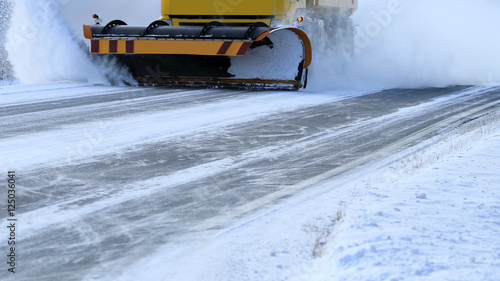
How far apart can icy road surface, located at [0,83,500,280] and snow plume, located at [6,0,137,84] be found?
4.91ft

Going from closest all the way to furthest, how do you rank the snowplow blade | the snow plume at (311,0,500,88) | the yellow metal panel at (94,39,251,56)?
the yellow metal panel at (94,39,251,56) < the snowplow blade < the snow plume at (311,0,500,88)

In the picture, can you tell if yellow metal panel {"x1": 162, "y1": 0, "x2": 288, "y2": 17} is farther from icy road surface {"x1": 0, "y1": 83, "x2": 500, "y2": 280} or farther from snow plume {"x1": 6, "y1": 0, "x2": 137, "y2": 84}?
icy road surface {"x1": 0, "y1": 83, "x2": 500, "y2": 280}

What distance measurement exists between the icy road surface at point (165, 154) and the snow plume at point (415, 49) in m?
2.25

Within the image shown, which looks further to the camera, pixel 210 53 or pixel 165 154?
pixel 210 53

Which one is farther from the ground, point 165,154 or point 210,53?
point 210,53

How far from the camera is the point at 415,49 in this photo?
14.2 meters

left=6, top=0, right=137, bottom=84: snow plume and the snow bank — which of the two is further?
left=6, top=0, right=137, bottom=84: snow plume

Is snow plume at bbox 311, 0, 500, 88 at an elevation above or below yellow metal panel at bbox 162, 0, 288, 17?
below

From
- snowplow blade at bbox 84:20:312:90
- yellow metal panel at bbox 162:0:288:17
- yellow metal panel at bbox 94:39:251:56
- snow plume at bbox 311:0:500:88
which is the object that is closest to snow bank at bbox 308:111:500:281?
yellow metal panel at bbox 94:39:251:56

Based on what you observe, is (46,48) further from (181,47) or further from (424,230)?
(424,230)

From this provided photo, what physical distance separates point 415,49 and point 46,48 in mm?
7096

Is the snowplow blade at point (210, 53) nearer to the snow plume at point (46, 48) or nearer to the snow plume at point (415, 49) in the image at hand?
the snow plume at point (46, 48)

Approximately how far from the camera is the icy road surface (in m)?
3.54

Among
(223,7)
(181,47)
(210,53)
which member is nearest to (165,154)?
(210,53)
